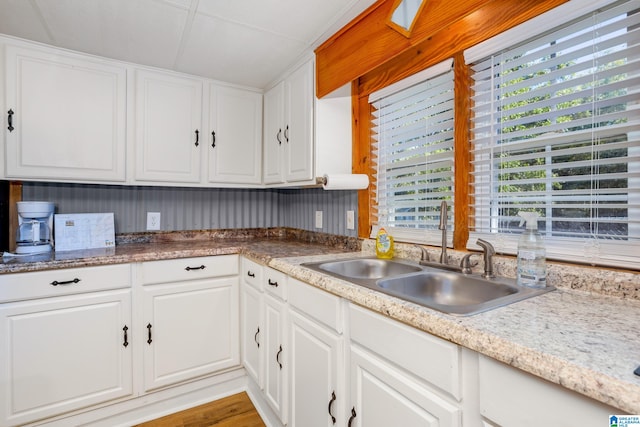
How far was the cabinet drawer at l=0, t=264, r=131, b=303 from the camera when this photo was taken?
1.57 meters

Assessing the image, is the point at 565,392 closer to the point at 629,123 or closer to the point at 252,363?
the point at 629,123

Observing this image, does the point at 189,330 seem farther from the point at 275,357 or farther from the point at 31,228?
the point at 31,228

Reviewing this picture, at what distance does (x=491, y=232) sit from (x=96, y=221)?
2.28 meters

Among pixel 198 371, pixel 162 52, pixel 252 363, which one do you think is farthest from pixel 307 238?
pixel 162 52

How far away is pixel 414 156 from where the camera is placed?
171 centimetres

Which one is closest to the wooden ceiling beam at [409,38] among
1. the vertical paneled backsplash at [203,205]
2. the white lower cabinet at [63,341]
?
the vertical paneled backsplash at [203,205]

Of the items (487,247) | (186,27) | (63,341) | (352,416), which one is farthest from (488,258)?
(63,341)

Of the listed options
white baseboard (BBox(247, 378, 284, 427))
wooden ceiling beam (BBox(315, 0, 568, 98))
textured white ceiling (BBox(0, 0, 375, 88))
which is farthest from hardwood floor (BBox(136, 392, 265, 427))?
textured white ceiling (BBox(0, 0, 375, 88))

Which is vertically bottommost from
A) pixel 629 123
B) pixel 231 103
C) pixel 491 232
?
pixel 491 232

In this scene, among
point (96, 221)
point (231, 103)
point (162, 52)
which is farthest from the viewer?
point (231, 103)

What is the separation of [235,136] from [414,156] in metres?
1.40

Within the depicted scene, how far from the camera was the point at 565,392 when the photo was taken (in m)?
0.59

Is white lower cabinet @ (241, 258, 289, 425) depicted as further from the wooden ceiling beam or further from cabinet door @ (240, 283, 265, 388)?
the wooden ceiling beam

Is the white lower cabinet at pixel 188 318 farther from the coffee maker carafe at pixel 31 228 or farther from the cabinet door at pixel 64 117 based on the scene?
the cabinet door at pixel 64 117
